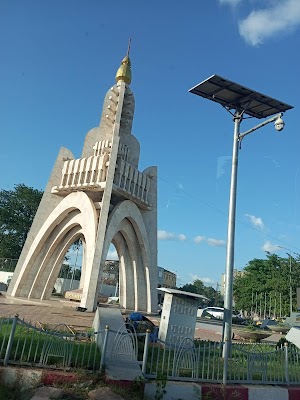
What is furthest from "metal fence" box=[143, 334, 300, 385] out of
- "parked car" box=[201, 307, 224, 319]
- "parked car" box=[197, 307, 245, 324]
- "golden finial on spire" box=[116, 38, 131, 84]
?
"parked car" box=[201, 307, 224, 319]

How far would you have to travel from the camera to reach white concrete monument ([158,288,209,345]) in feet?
31.6

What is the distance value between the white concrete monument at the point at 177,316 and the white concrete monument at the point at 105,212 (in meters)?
12.1

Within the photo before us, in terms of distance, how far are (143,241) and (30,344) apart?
2028 centimetres

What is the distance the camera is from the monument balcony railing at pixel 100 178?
2355 centimetres

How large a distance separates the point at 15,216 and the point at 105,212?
27842 millimetres

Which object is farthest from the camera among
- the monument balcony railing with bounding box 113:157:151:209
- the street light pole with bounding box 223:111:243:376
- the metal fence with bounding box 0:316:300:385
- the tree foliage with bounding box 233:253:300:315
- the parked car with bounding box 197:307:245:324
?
the tree foliage with bounding box 233:253:300:315

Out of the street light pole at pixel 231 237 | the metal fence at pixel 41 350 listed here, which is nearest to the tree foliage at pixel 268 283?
the street light pole at pixel 231 237

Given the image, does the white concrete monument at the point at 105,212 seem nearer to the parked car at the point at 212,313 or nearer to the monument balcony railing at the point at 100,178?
the monument balcony railing at the point at 100,178

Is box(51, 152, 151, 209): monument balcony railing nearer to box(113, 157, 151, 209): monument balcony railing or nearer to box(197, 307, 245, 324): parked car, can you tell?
box(113, 157, 151, 209): monument balcony railing

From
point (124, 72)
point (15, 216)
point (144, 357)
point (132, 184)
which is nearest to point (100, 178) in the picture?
point (132, 184)

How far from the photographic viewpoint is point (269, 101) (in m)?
10.8

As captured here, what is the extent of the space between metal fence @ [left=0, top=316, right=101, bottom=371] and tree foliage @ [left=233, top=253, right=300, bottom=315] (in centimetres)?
3977

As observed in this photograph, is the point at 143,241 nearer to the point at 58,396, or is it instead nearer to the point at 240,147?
the point at 240,147

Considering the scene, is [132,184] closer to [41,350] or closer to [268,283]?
[41,350]
